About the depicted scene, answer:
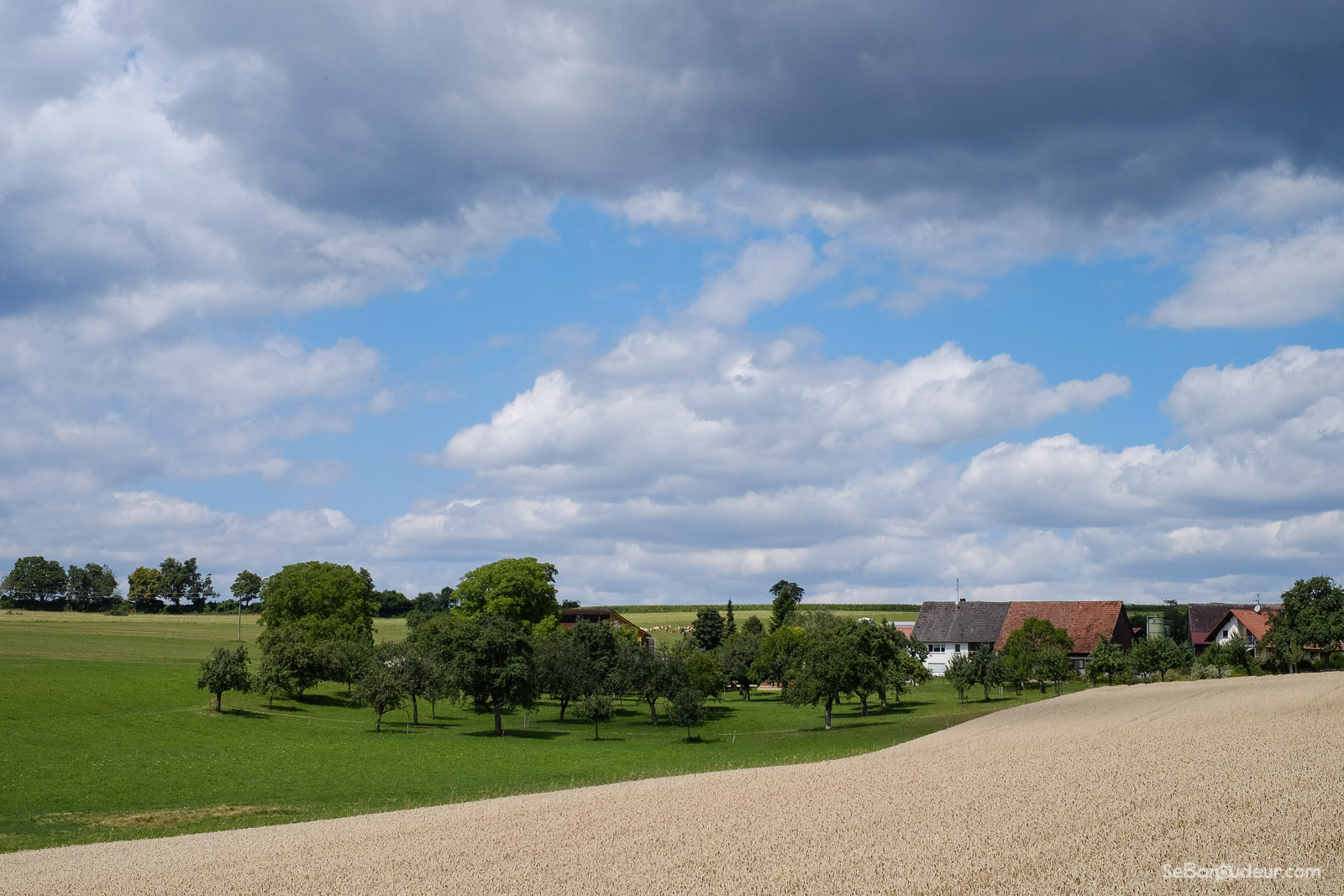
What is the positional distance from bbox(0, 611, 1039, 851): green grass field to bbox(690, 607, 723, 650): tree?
45704 mm

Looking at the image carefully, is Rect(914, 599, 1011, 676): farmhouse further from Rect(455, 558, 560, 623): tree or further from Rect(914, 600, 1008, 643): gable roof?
Rect(455, 558, 560, 623): tree

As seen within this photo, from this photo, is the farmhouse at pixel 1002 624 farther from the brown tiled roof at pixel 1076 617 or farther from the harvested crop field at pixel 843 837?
the harvested crop field at pixel 843 837

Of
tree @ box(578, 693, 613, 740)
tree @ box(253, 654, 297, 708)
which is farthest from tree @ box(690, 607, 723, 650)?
tree @ box(253, 654, 297, 708)

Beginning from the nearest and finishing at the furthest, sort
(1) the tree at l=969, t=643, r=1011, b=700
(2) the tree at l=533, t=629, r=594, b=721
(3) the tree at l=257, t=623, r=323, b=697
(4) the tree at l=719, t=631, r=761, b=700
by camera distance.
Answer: (3) the tree at l=257, t=623, r=323, b=697 < (1) the tree at l=969, t=643, r=1011, b=700 < (2) the tree at l=533, t=629, r=594, b=721 < (4) the tree at l=719, t=631, r=761, b=700

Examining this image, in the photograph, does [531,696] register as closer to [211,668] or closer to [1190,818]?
[211,668]

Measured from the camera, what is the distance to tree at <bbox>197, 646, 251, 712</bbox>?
244 ft

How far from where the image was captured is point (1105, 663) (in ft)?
326

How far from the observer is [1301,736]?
1421 inches

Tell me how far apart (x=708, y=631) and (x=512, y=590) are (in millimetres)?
37447

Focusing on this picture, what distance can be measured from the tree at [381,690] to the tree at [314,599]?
1534 inches

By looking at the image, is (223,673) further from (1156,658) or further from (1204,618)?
(1204,618)

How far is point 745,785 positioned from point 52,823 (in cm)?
2531

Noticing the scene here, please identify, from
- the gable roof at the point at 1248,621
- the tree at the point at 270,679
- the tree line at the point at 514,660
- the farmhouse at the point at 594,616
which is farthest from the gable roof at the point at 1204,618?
the tree at the point at 270,679

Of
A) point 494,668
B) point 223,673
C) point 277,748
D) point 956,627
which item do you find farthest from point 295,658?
point 956,627
